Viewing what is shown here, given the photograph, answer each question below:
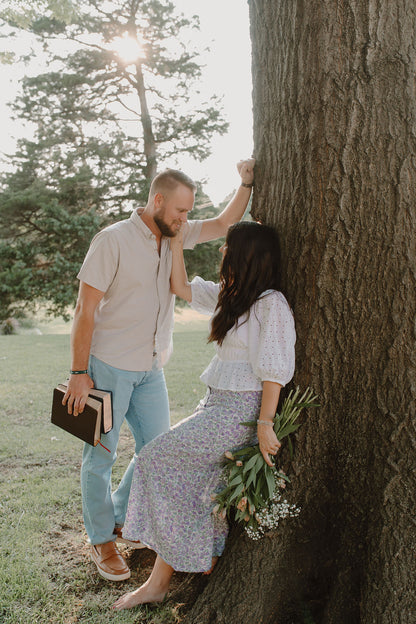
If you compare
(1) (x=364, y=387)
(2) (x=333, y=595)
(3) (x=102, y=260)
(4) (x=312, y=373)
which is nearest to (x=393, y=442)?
(1) (x=364, y=387)

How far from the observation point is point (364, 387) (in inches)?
92.6

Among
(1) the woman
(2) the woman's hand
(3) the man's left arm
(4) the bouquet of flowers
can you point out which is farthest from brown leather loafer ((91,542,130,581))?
(3) the man's left arm

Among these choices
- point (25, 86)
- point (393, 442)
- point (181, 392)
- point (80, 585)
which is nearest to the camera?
point (393, 442)

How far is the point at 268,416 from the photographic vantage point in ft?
7.69

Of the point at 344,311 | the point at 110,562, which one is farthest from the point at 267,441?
the point at 110,562

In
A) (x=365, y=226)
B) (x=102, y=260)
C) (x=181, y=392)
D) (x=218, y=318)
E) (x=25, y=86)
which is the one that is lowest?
(x=181, y=392)

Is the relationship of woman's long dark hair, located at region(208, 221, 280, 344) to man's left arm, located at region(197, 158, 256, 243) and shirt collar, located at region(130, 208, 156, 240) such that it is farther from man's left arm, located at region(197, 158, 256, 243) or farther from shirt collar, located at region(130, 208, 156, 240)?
shirt collar, located at region(130, 208, 156, 240)

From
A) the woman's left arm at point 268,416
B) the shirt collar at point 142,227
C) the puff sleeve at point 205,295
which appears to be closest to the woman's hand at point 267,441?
the woman's left arm at point 268,416

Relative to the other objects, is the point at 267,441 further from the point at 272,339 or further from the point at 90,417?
the point at 90,417

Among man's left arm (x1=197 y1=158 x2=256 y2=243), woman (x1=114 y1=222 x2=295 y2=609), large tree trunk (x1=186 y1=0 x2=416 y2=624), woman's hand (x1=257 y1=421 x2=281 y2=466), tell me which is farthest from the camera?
man's left arm (x1=197 y1=158 x2=256 y2=243)

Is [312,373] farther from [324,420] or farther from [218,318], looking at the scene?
[218,318]

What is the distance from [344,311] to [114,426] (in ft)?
4.78

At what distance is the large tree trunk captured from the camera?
88.2 inches

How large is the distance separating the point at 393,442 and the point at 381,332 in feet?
1.55
